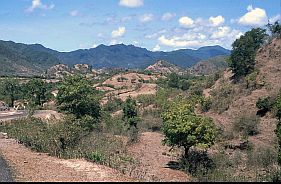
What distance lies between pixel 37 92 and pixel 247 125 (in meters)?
39.4

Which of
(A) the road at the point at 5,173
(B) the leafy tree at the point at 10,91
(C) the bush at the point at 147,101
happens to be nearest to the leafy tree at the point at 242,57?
(C) the bush at the point at 147,101

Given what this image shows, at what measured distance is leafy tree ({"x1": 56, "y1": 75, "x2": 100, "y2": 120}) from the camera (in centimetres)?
3494

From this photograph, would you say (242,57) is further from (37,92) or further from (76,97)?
(37,92)

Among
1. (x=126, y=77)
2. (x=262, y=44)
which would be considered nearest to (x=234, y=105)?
(x=262, y=44)

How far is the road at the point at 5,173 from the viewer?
18.1 meters

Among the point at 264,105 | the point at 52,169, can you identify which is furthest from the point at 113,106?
the point at 52,169

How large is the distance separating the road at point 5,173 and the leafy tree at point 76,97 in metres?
12.5

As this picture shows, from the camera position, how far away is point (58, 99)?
35906mm

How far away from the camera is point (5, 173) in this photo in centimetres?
1953

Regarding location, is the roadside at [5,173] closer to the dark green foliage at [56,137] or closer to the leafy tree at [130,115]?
the dark green foliage at [56,137]

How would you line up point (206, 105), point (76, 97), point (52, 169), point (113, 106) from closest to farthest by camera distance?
point (52, 169) → point (76, 97) → point (206, 105) → point (113, 106)

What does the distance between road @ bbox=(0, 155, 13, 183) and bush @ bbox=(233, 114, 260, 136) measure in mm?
19891

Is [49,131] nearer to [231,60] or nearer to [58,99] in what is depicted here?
[58,99]

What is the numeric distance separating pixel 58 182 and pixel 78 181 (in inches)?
39.0
